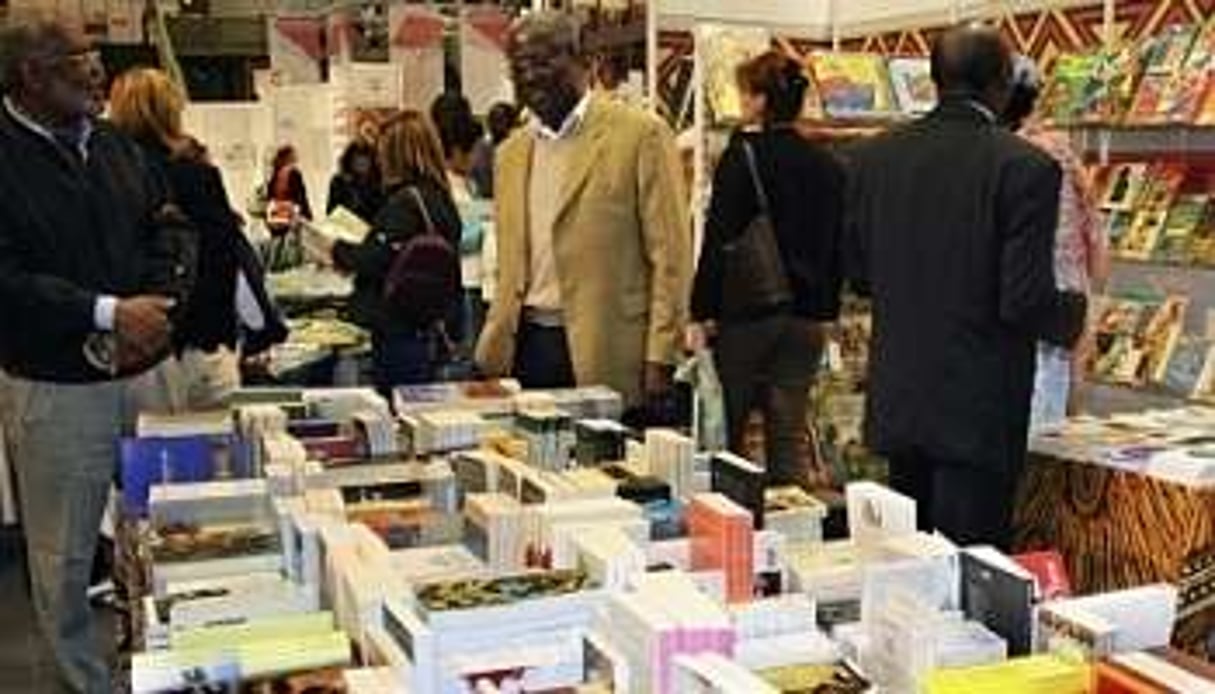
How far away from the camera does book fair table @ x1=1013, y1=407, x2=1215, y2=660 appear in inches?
112

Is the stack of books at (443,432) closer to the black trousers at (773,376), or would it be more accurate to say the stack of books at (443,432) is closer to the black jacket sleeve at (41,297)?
the black jacket sleeve at (41,297)

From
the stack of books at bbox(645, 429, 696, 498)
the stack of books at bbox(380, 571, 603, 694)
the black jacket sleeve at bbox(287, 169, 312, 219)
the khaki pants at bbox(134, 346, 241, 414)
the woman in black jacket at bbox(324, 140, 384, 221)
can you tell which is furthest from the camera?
the black jacket sleeve at bbox(287, 169, 312, 219)

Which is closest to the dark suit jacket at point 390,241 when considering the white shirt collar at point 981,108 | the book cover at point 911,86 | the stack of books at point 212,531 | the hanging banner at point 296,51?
the book cover at point 911,86

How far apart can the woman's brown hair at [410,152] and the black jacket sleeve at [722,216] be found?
4.21ft

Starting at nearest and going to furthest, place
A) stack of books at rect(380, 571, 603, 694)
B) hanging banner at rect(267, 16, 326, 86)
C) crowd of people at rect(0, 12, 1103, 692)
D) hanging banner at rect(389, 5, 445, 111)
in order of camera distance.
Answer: stack of books at rect(380, 571, 603, 694) < crowd of people at rect(0, 12, 1103, 692) < hanging banner at rect(389, 5, 445, 111) < hanging banner at rect(267, 16, 326, 86)

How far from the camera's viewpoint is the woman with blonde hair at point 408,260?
17.0 feet

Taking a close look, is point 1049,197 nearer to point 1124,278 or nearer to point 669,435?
point 669,435

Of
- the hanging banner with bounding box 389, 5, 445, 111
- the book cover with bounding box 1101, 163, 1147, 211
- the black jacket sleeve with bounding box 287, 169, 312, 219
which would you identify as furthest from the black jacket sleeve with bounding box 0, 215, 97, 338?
the hanging banner with bounding box 389, 5, 445, 111

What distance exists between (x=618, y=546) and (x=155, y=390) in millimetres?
2268

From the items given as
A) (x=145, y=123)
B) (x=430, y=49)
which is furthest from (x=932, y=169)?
(x=430, y=49)

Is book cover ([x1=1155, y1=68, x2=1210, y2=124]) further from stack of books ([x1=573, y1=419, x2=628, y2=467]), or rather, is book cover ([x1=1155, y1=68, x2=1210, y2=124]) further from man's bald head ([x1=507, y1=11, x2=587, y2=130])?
stack of books ([x1=573, y1=419, x2=628, y2=467])

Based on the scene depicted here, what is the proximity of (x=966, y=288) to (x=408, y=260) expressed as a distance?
2.49 metres

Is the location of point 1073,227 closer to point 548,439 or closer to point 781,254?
point 781,254

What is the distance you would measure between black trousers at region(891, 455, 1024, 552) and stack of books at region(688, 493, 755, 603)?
1.43m
